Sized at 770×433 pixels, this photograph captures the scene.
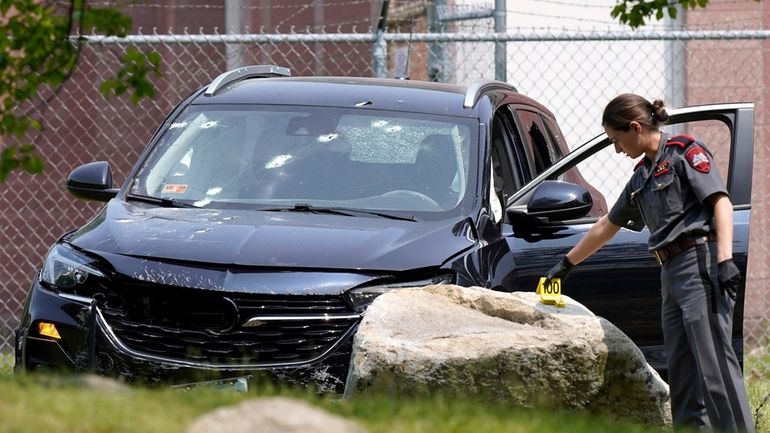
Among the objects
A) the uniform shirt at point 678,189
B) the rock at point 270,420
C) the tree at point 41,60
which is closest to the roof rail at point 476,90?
the uniform shirt at point 678,189

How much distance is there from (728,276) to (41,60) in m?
2.79

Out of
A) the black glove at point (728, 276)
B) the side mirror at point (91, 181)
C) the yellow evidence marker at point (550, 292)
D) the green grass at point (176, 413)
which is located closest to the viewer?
the green grass at point (176, 413)

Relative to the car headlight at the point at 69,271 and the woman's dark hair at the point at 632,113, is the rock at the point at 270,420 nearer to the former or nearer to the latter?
the car headlight at the point at 69,271

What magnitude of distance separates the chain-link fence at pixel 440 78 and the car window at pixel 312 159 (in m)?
4.18

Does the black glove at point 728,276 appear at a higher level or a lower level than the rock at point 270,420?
lower

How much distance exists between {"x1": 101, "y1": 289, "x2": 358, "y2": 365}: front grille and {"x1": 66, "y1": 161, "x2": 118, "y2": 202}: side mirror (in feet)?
4.72

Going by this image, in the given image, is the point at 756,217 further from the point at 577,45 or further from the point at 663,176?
the point at 663,176

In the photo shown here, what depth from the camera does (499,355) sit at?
498 cm

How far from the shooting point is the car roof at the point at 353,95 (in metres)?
6.79

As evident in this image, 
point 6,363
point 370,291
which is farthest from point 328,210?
point 6,363

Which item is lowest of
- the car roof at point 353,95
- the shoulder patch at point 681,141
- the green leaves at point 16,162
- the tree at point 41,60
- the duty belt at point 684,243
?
the duty belt at point 684,243

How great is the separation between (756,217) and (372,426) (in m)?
8.33

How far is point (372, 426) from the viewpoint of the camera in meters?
3.80

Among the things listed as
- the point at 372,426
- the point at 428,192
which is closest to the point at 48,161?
the point at 428,192
